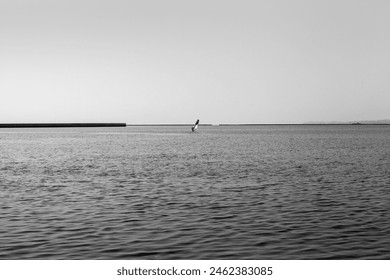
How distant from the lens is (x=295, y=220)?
24.7 m

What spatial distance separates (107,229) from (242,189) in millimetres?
15081

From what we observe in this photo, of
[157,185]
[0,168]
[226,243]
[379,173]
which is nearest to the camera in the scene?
[226,243]

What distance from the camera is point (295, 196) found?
107 feet

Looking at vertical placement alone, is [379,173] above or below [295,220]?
above
